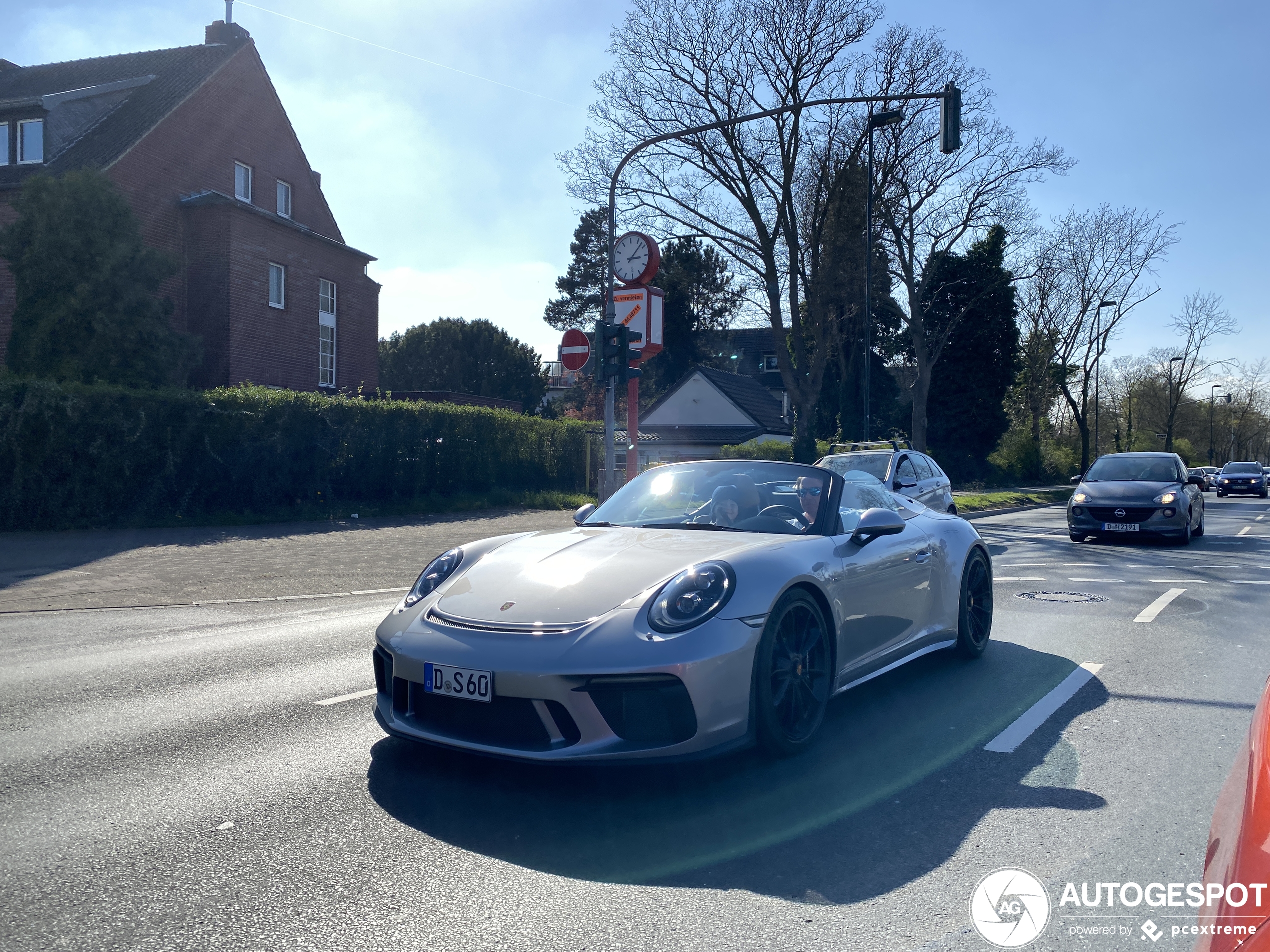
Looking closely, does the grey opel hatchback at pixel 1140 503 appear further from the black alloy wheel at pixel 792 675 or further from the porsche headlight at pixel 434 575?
the porsche headlight at pixel 434 575

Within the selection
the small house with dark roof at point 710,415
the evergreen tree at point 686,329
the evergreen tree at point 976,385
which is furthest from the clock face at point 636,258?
the evergreen tree at point 686,329

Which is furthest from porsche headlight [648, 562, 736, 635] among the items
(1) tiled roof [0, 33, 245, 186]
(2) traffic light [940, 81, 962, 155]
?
(1) tiled roof [0, 33, 245, 186]

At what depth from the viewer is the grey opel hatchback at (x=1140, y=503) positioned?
15359 mm

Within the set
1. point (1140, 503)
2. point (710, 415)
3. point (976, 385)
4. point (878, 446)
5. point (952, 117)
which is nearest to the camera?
point (952, 117)

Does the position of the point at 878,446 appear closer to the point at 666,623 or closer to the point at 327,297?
the point at 666,623

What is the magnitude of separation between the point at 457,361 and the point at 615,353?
50463mm

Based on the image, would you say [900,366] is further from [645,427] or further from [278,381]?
[278,381]

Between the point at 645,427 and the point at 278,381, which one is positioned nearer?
the point at 278,381

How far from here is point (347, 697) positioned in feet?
17.9

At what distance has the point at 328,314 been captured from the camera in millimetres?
30578

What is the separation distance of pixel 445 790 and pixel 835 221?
26.0 m

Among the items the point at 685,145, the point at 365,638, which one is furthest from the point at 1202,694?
the point at 685,145

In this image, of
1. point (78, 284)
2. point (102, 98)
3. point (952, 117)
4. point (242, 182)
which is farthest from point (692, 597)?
point (102, 98)

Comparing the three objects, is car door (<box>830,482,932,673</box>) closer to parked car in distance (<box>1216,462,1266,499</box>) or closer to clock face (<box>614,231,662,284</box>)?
clock face (<box>614,231,662,284</box>)
